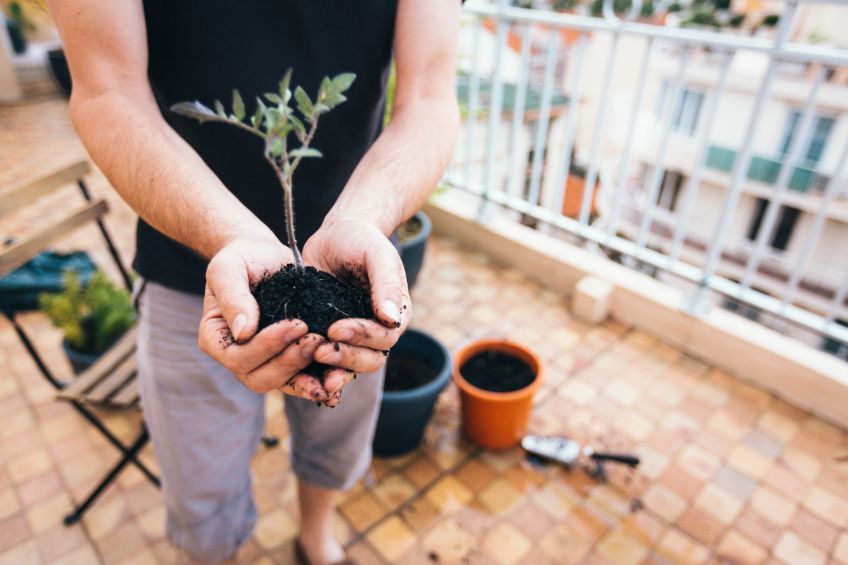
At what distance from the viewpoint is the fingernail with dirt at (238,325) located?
81 centimetres

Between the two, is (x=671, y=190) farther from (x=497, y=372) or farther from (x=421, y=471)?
(x=421, y=471)

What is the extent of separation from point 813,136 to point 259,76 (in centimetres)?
1100

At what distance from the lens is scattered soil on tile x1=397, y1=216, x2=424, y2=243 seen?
3.00m

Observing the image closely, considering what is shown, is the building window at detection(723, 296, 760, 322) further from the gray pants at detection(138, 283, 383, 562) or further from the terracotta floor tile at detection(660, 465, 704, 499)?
the gray pants at detection(138, 283, 383, 562)

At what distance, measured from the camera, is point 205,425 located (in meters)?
1.36

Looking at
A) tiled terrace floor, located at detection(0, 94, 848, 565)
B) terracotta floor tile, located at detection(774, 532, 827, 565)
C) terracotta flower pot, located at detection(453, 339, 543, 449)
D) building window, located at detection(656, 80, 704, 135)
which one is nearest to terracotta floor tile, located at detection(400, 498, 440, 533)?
tiled terrace floor, located at detection(0, 94, 848, 565)

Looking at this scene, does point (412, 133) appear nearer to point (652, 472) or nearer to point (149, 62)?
point (149, 62)

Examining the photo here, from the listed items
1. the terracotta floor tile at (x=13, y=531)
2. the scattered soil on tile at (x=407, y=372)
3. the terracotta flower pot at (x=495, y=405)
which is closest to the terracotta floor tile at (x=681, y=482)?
the terracotta flower pot at (x=495, y=405)

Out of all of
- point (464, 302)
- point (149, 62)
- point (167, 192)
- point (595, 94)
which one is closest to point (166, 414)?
point (167, 192)

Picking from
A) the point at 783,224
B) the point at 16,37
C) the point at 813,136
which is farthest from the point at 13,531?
the point at 783,224

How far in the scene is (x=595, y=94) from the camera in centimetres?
1379

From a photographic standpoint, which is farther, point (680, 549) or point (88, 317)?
point (88, 317)

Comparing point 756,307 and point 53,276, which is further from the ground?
point 756,307

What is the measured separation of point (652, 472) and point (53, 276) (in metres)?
3.54
